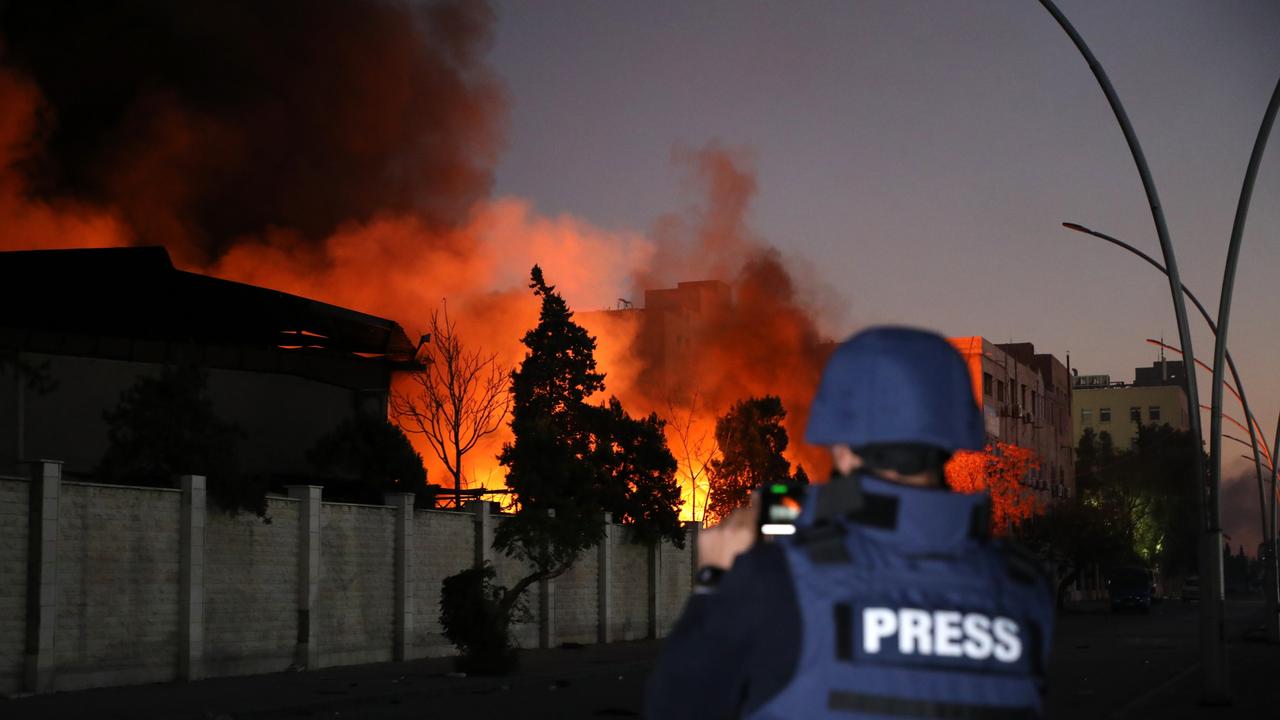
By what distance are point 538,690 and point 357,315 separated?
82.7 feet

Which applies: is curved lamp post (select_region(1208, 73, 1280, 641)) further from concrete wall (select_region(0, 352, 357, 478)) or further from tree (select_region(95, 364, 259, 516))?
concrete wall (select_region(0, 352, 357, 478))

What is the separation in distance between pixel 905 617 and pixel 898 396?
39 cm

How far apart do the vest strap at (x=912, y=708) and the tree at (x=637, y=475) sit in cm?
3766

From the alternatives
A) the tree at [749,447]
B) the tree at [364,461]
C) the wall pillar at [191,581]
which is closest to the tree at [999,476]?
the tree at [749,447]

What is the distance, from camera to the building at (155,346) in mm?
38906

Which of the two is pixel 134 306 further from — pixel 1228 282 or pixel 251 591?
pixel 1228 282

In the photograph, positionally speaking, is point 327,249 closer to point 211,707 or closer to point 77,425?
point 77,425

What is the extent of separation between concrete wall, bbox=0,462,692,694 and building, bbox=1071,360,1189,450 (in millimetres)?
142033

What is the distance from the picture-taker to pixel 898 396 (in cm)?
265

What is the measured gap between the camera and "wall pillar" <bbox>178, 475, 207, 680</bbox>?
2362 centimetres

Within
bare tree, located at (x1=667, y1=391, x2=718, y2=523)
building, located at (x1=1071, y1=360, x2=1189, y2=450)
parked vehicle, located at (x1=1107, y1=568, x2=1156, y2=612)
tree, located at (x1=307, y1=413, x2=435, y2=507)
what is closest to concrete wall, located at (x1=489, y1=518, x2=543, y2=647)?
tree, located at (x1=307, y1=413, x2=435, y2=507)

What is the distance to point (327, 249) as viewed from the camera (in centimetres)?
6625

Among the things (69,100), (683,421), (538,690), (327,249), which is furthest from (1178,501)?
(538,690)

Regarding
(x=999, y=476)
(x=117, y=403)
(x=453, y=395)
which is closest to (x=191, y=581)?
(x=117, y=403)
